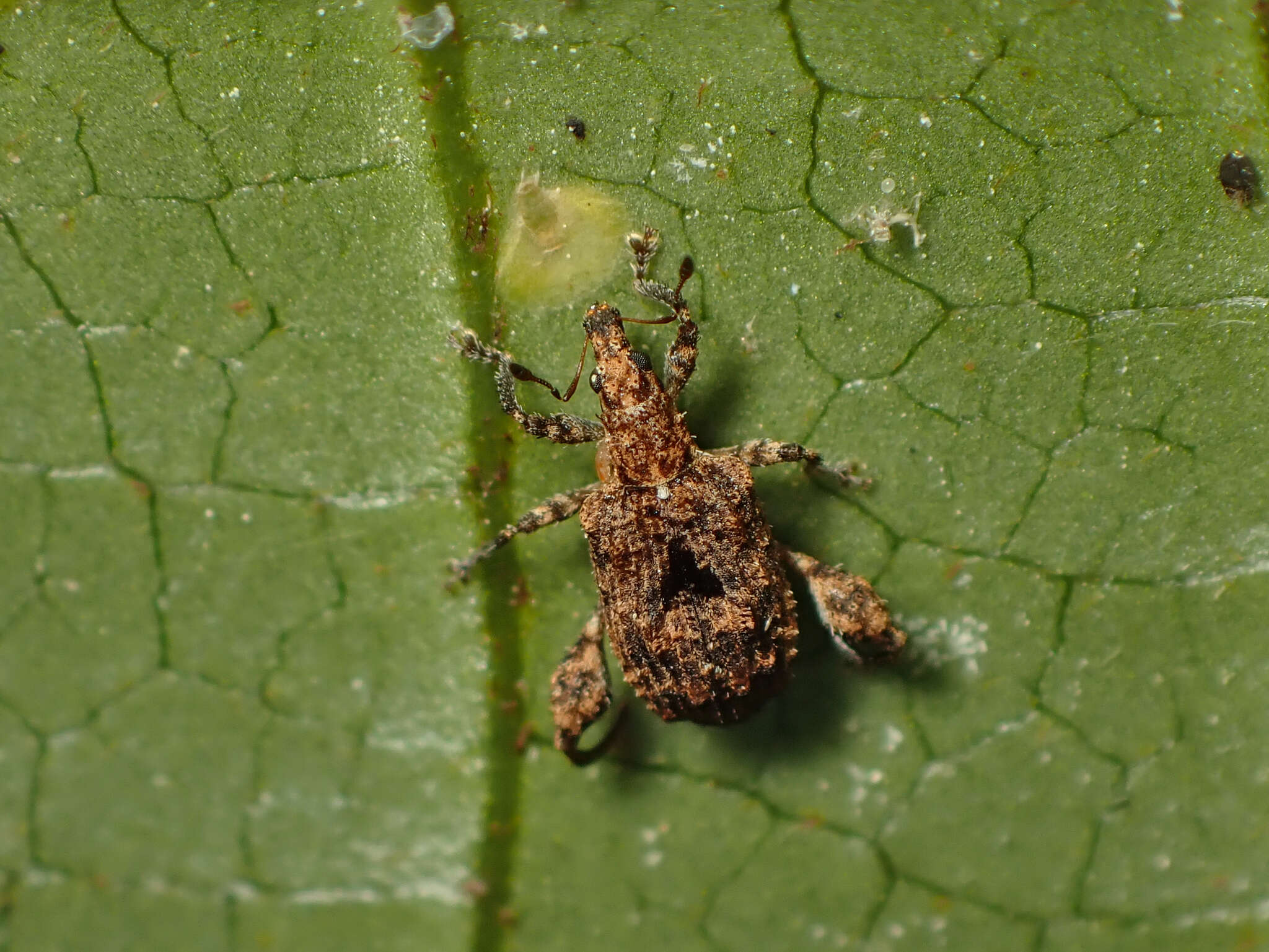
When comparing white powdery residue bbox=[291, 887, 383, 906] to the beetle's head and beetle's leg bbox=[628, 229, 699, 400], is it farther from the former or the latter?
beetle's leg bbox=[628, 229, 699, 400]

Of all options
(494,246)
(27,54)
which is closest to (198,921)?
(494,246)

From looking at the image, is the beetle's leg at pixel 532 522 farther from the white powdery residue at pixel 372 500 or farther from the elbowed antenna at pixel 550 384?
the elbowed antenna at pixel 550 384

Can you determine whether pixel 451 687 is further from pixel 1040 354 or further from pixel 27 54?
pixel 27 54

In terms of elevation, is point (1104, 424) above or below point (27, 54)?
below

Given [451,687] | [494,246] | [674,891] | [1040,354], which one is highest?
[494,246]

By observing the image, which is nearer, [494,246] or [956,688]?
[494,246]

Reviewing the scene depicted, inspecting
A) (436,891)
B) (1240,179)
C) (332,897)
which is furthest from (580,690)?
(1240,179)

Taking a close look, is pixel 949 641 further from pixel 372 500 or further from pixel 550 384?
pixel 372 500
